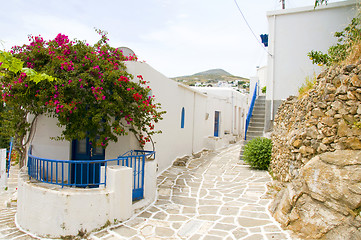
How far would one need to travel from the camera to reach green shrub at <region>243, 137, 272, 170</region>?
32.2ft

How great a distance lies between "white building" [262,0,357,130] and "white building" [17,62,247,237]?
13.2 ft

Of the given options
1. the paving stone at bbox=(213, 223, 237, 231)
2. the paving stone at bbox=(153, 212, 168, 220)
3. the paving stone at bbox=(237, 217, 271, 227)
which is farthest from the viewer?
the paving stone at bbox=(153, 212, 168, 220)

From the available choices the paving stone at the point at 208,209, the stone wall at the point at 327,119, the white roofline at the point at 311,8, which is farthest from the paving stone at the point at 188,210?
the white roofline at the point at 311,8

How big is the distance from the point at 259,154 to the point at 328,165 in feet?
15.7

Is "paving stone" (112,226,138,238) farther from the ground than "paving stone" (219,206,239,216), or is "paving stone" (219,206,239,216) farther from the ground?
"paving stone" (219,206,239,216)

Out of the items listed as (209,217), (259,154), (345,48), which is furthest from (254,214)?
(345,48)

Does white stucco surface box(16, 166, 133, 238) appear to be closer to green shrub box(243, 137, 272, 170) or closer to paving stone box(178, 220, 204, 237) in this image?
paving stone box(178, 220, 204, 237)

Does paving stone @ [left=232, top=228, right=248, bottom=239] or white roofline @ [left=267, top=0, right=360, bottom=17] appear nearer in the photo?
paving stone @ [left=232, top=228, right=248, bottom=239]

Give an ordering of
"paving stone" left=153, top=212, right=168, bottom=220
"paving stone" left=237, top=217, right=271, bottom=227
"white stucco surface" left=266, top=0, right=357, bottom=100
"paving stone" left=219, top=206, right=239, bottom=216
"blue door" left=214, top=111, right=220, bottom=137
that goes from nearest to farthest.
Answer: "paving stone" left=237, top=217, right=271, bottom=227 → "paving stone" left=153, top=212, right=168, bottom=220 → "paving stone" left=219, top=206, right=239, bottom=216 → "white stucco surface" left=266, top=0, right=357, bottom=100 → "blue door" left=214, top=111, right=220, bottom=137

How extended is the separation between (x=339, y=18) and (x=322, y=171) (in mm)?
7751

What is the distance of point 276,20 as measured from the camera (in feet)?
Result: 36.7

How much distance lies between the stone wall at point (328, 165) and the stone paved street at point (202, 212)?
0.57m

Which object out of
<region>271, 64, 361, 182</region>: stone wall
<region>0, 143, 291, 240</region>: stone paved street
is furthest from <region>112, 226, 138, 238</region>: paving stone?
<region>271, 64, 361, 182</region>: stone wall

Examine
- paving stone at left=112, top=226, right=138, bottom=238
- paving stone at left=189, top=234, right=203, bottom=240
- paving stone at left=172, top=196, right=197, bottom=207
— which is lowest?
paving stone at left=112, top=226, right=138, bottom=238
